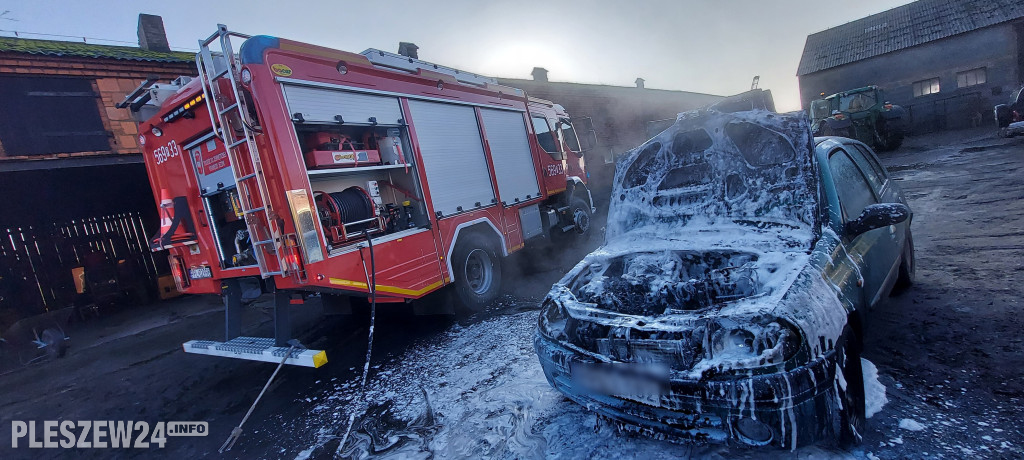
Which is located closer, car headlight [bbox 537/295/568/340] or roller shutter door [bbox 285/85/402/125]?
car headlight [bbox 537/295/568/340]

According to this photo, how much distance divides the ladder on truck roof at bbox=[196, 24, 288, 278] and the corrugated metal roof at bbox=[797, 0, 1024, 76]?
30318 mm

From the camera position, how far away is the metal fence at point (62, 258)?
9023 millimetres

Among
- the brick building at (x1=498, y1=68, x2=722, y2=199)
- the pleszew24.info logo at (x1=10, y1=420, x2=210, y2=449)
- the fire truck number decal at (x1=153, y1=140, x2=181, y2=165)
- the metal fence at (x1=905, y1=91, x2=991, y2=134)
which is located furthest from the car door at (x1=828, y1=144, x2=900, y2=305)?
the metal fence at (x1=905, y1=91, x2=991, y2=134)

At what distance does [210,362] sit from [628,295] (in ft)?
17.0

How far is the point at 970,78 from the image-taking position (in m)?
21.5

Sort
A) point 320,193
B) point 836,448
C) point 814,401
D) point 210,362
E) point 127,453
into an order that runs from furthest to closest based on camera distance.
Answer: point 210,362 < point 320,193 < point 127,453 < point 836,448 < point 814,401

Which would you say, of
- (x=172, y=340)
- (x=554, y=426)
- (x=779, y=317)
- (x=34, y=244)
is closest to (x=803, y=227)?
(x=779, y=317)

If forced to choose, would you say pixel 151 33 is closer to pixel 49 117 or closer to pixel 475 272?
pixel 49 117

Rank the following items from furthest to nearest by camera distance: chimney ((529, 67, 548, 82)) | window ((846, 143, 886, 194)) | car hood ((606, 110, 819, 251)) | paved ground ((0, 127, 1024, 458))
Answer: chimney ((529, 67, 548, 82)) < window ((846, 143, 886, 194)) < car hood ((606, 110, 819, 251)) < paved ground ((0, 127, 1024, 458))

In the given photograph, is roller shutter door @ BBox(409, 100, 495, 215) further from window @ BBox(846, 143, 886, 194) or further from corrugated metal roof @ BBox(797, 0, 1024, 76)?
corrugated metal roof @ BBox(797, 0, 1024, 76)

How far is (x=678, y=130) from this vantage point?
3.62 meters

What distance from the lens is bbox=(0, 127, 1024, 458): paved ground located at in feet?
8.07

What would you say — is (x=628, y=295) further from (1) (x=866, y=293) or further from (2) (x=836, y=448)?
(1) (x=866, y=293)

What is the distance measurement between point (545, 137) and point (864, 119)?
12.2 meters
